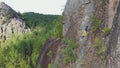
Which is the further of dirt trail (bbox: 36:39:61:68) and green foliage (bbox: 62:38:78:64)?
dirt trail (bbox: 36:39:61:68)

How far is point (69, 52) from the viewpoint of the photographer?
22.6 metres

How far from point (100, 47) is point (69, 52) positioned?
315 centimetres

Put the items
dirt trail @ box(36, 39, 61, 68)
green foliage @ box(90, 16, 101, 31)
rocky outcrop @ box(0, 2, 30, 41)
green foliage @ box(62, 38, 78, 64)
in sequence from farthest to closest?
rocky outcrop @ box(0, 2, 30, 41) < dirt trail @ box(36, 39, 61, 68) < green foliage @ box(62, 38, 78, 64) < green foliage @ box(90, 16, 101, 31)

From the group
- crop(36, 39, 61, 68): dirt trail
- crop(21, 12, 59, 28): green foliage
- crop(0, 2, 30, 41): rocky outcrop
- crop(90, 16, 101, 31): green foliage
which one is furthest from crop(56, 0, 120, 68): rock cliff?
crop(21, 12, 59, 28): green foliage

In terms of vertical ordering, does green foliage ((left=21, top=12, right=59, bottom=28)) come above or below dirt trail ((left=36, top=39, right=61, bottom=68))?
below

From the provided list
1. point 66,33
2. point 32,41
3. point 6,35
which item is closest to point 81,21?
point 66,33

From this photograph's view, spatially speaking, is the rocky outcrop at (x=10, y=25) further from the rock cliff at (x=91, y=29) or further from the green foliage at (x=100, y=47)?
the green foliage at (x=100, y=47)

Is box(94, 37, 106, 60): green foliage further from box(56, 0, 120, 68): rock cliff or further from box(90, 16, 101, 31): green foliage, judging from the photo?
box(90, 16, 101, 31): green foliage

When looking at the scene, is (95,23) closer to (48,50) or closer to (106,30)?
(106,30)

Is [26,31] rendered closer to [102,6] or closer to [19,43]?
[19,43]

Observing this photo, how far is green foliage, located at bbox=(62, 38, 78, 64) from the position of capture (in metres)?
22.1

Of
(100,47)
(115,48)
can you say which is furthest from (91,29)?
(115,48)

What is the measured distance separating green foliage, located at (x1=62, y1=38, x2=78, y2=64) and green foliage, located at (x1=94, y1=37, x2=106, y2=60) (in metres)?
2.00

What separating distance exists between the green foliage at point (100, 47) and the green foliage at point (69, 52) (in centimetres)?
200
